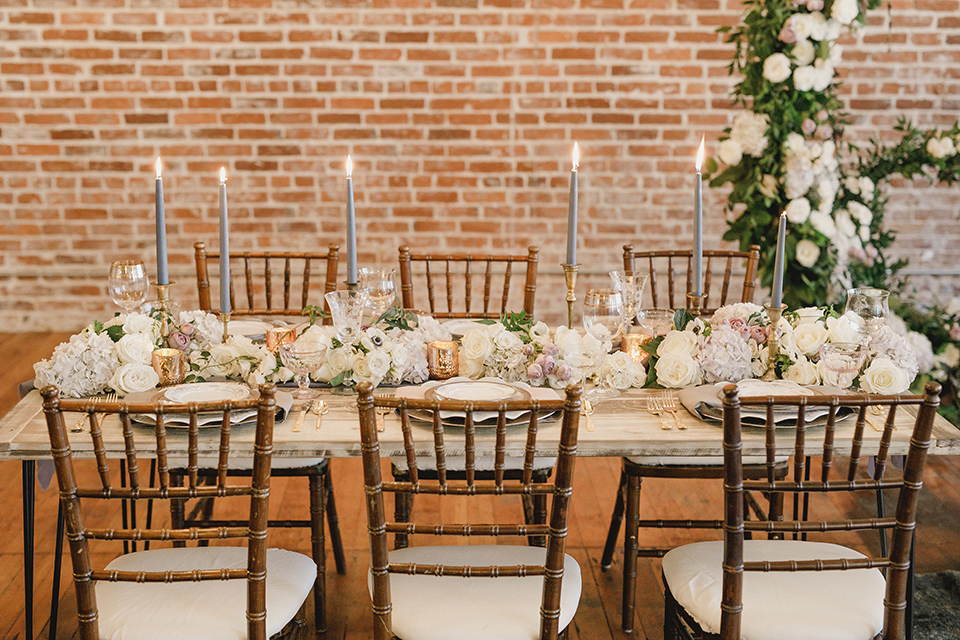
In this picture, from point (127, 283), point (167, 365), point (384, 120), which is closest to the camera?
point (167, 365)

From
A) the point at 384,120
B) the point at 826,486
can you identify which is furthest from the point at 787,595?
the point at 384,120

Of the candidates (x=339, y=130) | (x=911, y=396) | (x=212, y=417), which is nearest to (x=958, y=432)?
(x=911, y=396)

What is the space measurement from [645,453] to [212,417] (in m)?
0.81

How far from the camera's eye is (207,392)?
5.99 ft

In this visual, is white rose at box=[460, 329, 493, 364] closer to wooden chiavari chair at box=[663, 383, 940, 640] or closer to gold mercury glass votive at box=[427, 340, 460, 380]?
gold mercury glass votive at box=[427, 340, 460, 380]

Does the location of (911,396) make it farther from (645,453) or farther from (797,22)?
(797,22)

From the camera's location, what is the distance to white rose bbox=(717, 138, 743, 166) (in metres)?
3.17

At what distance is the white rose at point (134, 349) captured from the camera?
1.88 meters

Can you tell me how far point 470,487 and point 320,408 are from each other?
0.52 m

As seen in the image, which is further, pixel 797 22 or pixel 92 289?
pixel 92 289

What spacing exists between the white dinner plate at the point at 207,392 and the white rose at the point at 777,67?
210 cm

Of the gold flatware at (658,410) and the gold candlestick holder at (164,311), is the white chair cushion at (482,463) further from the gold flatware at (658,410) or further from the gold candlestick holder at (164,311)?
the gold candlestick holder at (164,311)

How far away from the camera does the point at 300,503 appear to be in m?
2.73

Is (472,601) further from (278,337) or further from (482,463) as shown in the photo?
(278,337)
